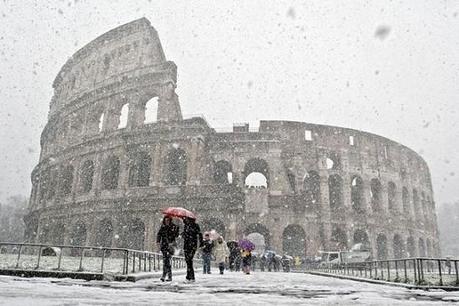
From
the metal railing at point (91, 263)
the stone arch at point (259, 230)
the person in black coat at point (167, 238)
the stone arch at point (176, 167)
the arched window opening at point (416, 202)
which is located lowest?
the metal railing at point (91, 263)

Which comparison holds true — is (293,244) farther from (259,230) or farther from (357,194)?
(357,194)

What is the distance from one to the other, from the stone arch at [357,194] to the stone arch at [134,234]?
1513cm

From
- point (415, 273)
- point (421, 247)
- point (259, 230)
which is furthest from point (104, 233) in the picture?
A: point (421, 247)

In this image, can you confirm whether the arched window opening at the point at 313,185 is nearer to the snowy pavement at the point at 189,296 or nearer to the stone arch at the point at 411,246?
the stone arch at the point at 411,246

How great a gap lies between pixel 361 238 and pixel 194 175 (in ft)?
42.2

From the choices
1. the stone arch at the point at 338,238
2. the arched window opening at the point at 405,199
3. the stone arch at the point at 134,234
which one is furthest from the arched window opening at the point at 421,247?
the stone arch at the point at 134,234

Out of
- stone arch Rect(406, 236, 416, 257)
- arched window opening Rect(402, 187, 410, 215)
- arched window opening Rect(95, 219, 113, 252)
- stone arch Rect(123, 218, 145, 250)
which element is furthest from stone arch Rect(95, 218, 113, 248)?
arched window opening Rect(402, 187, 410, 215)

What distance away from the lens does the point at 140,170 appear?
82.0 feet

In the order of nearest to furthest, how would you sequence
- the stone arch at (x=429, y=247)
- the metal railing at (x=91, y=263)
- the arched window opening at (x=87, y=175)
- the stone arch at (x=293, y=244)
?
the metal railing at (x=91, y=263)
the stone arch at (x=293, y=244)
the arched window opening at (x=87, y=175)
the stone arch at (x=429, y=247)

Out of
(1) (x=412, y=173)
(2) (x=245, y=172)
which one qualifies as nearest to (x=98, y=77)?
(2) (x=245, y=172)

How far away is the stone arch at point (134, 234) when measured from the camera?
2252 cm

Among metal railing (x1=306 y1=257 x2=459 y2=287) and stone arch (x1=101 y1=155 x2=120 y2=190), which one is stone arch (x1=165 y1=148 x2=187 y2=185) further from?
metal railing (x1=306 y1=257 x2=459 y2=287)

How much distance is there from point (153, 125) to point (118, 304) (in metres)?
20.9

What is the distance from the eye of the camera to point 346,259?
19328 mm
